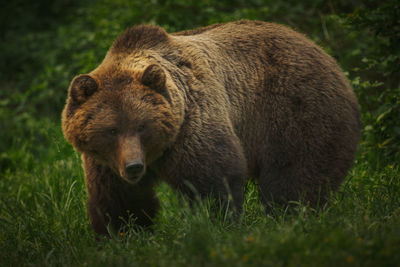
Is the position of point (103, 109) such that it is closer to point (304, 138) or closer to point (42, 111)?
point (304, 138)

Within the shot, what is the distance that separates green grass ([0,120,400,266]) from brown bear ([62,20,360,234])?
0.91 feet

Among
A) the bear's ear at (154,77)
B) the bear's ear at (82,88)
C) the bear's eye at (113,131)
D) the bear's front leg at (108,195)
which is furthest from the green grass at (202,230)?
the bear's ear at (82,88)

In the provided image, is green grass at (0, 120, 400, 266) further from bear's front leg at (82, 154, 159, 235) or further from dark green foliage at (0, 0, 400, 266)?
bear's front leg at (82, 154, 159, 235)

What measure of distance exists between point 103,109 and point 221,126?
42.6 inches

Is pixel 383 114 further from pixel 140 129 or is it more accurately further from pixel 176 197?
pixel 140 129

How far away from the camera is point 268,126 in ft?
15.3

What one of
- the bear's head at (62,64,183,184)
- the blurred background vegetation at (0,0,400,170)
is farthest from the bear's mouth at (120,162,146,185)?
the blurred background vegetation at (0,0,400,170)

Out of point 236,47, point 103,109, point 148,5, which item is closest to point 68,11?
point 148,5

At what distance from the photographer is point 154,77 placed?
12.9 ft

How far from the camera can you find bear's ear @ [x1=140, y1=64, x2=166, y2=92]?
3.93 m

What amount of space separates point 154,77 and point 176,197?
117 cm

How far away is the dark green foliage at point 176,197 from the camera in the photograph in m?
2.94

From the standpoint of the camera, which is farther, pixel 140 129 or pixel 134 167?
pixel 140 129

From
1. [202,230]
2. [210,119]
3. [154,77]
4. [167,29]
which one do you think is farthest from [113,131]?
[167,29]
